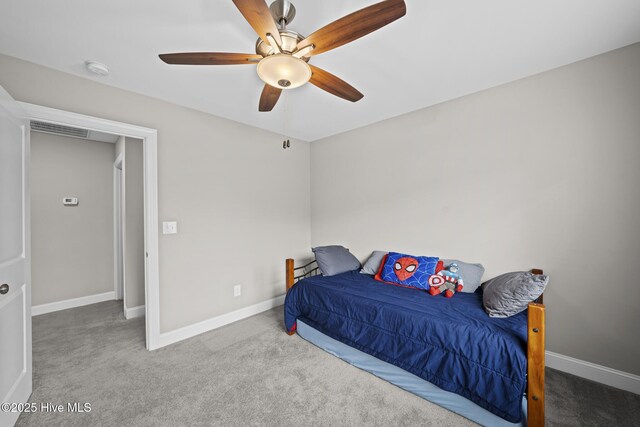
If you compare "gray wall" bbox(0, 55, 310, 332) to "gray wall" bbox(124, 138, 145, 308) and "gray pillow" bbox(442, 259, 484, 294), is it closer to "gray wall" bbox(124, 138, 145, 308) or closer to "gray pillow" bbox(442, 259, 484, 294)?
"gray wall" bbox(124, 138, 145, 308)

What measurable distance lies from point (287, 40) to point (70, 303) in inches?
182

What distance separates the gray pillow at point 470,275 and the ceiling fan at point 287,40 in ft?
6.88

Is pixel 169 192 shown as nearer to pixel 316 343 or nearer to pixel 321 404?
pixel 316 343

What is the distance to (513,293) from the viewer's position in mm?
1739

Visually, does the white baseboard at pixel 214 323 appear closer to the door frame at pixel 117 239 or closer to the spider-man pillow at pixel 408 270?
the spider-man pillow at pixel 408 270

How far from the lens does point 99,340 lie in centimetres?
269

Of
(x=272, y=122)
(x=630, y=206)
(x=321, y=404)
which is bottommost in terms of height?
(x=321, y=404)

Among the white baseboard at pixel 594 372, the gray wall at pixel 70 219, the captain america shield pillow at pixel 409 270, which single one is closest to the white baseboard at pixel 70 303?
the gray wall at pixel 70 219

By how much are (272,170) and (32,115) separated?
228 cm

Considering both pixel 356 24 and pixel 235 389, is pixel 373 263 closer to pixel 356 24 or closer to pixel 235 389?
pixel 235 389

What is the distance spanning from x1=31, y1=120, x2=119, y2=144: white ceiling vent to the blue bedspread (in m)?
3.43

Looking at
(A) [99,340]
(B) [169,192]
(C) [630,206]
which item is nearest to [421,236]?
(C) [630,206]

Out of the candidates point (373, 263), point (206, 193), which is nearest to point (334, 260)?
point (373, 263)

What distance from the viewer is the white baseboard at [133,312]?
129 inches
